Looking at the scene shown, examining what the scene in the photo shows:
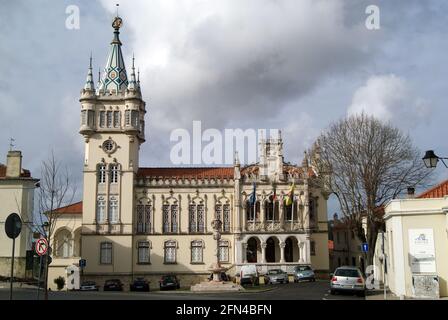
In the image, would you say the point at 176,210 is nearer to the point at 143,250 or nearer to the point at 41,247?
the point at 143,250

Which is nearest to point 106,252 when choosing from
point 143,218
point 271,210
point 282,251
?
point 143,218

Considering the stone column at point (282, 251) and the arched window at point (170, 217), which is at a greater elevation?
the arched window at point (170, 217)

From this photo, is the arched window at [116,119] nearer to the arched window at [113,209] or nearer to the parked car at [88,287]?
the arched window at [113,209]

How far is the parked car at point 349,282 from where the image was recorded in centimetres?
3284

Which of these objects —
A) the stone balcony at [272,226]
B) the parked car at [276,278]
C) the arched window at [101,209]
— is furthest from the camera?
the stone balcony at [272,226]

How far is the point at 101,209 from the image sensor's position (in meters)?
62.1

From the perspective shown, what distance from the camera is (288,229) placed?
204ft

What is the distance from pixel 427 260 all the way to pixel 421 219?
2296mm

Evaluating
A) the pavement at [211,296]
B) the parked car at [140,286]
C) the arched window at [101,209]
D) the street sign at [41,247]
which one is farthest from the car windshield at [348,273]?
the arched window at [101,209]

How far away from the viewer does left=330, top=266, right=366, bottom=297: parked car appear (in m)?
32.8

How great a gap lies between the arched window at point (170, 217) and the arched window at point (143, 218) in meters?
1.70

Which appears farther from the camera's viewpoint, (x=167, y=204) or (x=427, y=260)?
(x=167, y=204)
